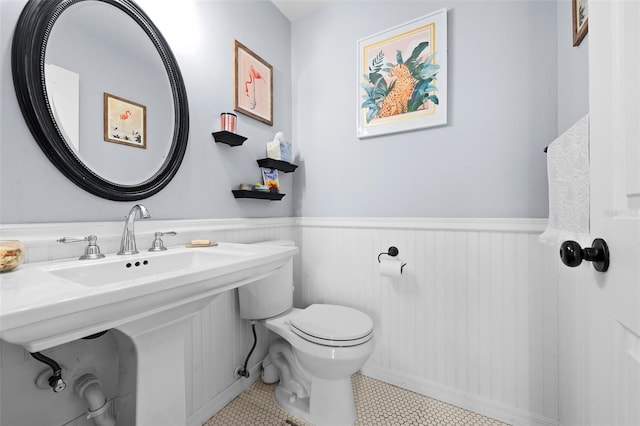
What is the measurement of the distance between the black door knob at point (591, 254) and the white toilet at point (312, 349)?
0.90 metres

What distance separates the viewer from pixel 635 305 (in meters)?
0.41

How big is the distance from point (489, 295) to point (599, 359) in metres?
0.91

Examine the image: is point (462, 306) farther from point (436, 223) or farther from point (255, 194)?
point (255, 194)

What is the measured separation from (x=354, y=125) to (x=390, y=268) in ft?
2.95

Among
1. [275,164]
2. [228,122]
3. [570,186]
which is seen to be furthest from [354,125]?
[570,186]

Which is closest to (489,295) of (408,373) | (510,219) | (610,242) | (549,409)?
(510,219)

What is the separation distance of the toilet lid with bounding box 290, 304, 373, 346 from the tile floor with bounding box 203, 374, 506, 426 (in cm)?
43

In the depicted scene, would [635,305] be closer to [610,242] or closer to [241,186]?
[610,242]

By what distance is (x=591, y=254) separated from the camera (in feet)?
1.65

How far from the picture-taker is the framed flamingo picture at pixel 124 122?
1059 mm

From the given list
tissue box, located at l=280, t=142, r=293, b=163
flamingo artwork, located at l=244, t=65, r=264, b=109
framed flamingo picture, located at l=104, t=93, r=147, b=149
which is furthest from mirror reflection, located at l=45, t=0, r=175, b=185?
tissue box, located at l=280, t=142, r=293, b=163

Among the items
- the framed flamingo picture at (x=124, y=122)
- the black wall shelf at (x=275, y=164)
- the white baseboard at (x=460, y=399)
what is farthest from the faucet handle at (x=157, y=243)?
the white baseboard at (x=460, y=399)

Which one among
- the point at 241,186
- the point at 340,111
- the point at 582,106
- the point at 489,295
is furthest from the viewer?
the point at 340,111

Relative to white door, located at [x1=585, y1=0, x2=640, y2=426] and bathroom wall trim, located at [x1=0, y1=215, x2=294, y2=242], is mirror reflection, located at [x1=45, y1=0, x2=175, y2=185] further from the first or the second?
white door, located at [x1=585, y1=0, x2=640, y2=426]
